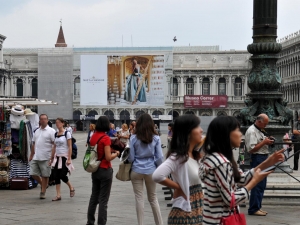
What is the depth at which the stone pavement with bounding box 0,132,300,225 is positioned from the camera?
8930 mm

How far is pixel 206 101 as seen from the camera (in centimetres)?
8538

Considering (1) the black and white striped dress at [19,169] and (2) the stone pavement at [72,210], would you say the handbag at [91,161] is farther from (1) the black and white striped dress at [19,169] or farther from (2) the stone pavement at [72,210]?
(1) the black and white striped dress at [19,169]

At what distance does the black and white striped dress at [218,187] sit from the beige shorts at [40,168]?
7.17m

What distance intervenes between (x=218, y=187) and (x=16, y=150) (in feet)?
31.0

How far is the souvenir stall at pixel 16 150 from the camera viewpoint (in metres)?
13.1

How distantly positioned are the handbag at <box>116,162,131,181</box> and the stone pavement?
1.14 meters

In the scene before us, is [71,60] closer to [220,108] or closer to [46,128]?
[220,108]

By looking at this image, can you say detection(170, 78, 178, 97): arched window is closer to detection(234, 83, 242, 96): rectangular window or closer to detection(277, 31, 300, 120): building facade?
detection(234, 83, 242, 96): rectangular window

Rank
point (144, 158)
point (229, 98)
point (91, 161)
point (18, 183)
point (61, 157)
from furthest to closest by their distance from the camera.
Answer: point (229, 98), point (18, 183), point (61, 157), point (91, 161), point (144, 158)

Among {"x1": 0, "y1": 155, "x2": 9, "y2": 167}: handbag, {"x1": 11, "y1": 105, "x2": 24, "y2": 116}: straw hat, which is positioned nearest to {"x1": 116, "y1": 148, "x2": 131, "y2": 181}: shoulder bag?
{"x1": 11, "y1": 105, "x2": 24, "y2": 116}: straw hat

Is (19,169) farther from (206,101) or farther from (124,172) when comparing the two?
(206,101)

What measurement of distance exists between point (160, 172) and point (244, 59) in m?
83.1

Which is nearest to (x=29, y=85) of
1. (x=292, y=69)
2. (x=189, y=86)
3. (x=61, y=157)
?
(x=189, y=86)

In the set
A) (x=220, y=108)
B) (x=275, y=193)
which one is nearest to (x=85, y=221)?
(x=275, y=193)
